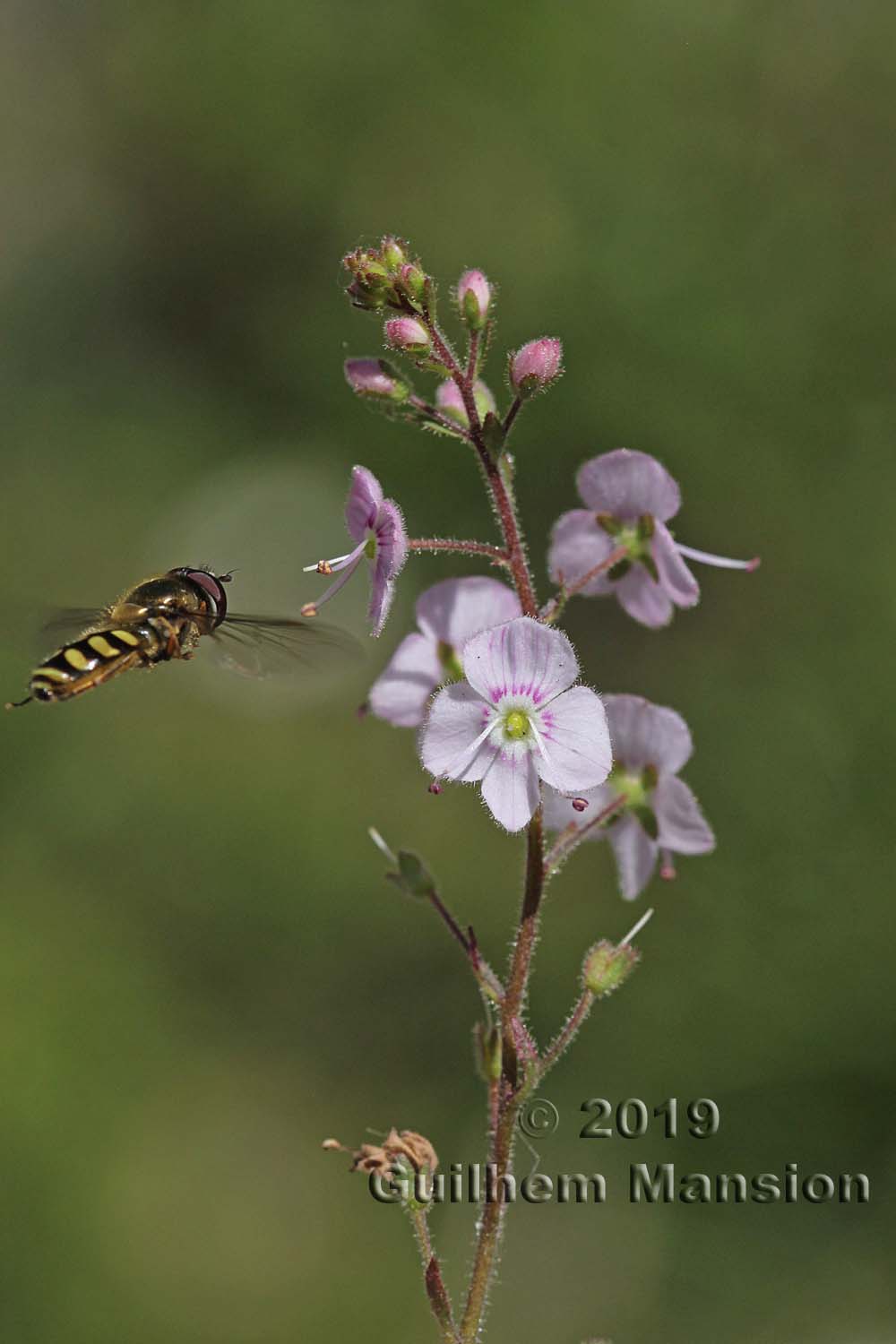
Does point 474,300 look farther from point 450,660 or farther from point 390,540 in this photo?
point 450,660

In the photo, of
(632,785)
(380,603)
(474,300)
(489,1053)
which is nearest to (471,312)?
(474,300)

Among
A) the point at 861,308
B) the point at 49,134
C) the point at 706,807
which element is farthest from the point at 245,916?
the point at 49,134

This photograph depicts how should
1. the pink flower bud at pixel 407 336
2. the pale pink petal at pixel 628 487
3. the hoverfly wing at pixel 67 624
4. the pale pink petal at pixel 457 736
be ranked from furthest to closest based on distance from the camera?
the hoverfly wing at pixel 67 624 < the pale pink petal at pixel 628 487 < the pale pink petal at pixel 457 736 < the pink flower bud at pixel 407 336

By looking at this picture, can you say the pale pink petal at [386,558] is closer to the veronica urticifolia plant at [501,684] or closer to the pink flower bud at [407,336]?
the veronica urticifolia plant at [501,684]

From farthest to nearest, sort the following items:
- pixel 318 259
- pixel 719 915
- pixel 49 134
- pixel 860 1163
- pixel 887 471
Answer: pixel 49 134, pixel 318 259, pixel 887 471, pixel 719 915, pixel 860 1163

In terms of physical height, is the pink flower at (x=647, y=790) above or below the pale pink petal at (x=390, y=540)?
below

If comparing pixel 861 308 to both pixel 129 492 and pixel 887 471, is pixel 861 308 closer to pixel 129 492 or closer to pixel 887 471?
pixel 887 471

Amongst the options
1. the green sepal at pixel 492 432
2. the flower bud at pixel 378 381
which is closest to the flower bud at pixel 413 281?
the flower bud at pixel 378 381
